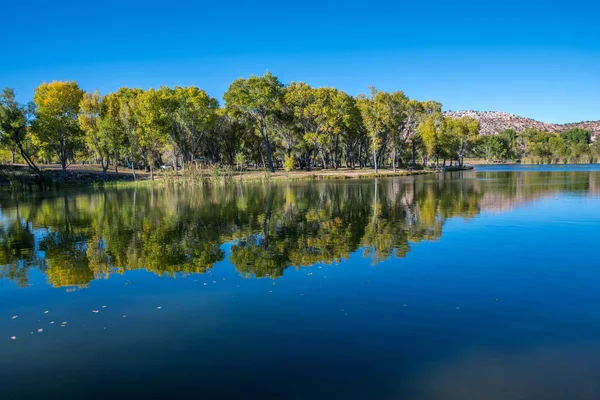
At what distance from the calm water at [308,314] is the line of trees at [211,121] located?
180 ft

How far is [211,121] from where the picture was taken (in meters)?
79.9

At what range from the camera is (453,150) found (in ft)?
413

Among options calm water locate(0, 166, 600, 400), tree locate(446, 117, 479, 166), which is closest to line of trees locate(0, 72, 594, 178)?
tree locate(446, 117, 479, 166)

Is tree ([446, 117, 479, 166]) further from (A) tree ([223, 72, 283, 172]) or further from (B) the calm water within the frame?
(B) the calm water

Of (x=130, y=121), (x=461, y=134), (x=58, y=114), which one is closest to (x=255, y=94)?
(x=130, y=121)

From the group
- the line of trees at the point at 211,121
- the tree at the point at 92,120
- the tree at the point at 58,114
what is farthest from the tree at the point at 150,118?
the tree at the point at 58,114

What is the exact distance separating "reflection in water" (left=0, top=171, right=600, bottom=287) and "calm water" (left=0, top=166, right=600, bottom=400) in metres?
0.16

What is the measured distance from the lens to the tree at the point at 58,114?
69.4 metres

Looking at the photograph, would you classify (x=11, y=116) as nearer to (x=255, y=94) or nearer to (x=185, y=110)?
(x=185, y=110)

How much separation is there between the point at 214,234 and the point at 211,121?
61.5m

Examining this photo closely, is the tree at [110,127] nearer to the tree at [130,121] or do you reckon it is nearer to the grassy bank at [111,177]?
the tree at [130,121]

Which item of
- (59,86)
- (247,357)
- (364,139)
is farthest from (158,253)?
(364,139)

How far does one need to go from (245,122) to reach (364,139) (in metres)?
30.3

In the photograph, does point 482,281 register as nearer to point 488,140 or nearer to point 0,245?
point 0,245
